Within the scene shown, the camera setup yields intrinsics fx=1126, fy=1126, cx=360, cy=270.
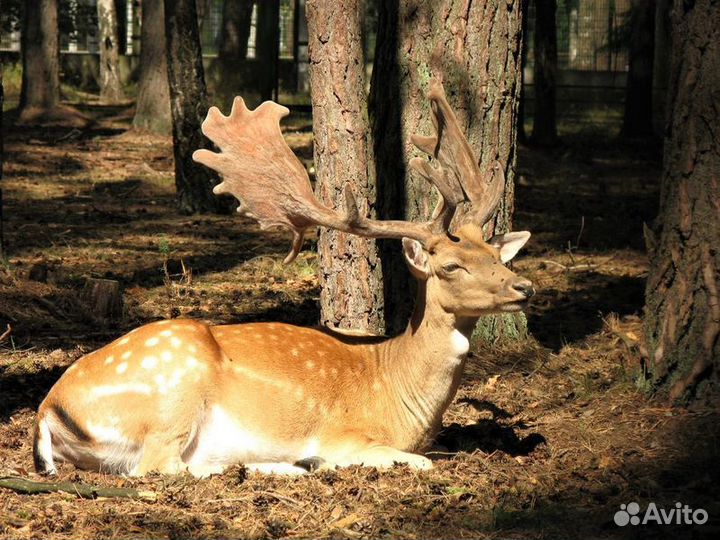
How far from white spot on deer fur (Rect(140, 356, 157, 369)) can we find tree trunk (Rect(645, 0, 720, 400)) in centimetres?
280

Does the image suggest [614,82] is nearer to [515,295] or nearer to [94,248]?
[94,248]

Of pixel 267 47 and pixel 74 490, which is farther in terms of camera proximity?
pixel 267 47

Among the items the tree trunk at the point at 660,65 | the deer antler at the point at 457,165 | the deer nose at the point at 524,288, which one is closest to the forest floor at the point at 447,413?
the deer nose at the point at 524,288

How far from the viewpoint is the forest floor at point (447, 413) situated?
4.91 m

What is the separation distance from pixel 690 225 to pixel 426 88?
2084 millimetres

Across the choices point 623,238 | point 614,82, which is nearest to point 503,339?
point 623,238

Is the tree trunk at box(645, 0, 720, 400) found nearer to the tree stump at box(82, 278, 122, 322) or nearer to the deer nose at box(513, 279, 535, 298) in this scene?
the deer nose at box(513, 279, 535, 298)

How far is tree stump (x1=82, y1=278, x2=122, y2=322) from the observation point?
862cm

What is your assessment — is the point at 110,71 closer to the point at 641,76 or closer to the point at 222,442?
the point at 641,76

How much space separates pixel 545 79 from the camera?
1925 cm

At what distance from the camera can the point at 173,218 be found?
520 inches
